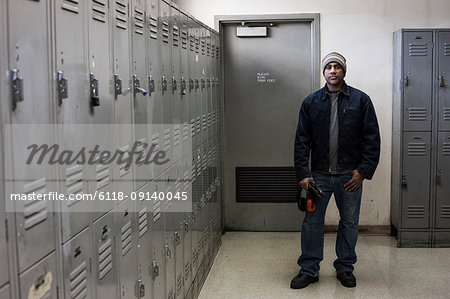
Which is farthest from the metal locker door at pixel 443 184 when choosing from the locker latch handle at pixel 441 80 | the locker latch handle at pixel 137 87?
the locker latch handle at pixel 137 87

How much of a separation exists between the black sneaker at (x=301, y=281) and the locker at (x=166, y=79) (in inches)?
64.4

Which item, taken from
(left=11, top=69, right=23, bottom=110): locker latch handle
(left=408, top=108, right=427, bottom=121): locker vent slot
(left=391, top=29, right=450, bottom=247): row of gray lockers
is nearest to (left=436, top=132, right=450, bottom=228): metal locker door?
(left=391, top=29, right=450, bottom=247): row of gray lockers

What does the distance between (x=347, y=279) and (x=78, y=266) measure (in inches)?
118

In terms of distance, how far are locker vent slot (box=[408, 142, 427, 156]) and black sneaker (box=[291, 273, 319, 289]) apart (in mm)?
1729

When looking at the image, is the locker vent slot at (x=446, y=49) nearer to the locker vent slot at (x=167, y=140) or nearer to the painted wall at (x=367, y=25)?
the painted wall at (x=367, y=25)

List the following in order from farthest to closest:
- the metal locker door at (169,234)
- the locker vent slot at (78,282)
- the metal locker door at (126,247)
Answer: the metal locker door at (169,234), the metal locker door at (126,247), the locker vent slot at (78,282)

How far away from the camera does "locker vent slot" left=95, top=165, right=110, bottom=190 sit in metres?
2.26

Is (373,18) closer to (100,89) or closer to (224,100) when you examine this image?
(224,100)

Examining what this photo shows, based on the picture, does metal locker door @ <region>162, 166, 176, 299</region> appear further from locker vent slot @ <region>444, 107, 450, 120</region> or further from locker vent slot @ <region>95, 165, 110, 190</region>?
locker vent slot @ <region>444, 107, 450, 120</region>

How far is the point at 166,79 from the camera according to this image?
341 centimetres

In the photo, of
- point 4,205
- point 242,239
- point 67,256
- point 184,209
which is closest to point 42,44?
point 4,205

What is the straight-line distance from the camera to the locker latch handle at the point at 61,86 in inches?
73.7

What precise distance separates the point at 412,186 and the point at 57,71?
176 inches

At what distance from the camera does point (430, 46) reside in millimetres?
5535
